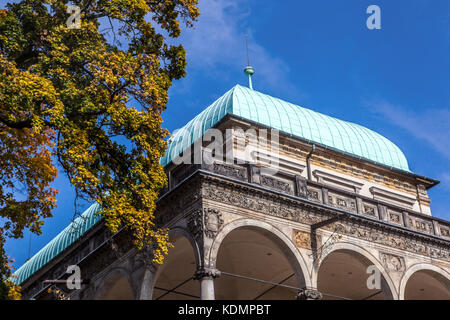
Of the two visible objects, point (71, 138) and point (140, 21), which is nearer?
point (71, 138)

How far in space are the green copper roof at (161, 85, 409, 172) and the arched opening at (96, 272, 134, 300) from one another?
19.2 feet

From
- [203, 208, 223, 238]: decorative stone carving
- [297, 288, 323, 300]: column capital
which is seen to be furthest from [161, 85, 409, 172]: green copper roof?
[297, 288, 323, 300]: column capital

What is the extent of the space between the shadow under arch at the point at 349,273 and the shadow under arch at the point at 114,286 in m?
6.54

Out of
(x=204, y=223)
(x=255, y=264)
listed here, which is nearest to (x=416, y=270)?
(x=255, y=264)

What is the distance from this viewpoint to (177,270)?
24.5 meters

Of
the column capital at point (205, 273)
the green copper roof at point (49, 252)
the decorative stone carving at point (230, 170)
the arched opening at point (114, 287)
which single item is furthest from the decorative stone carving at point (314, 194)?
the green copper roof at point (49, 252)

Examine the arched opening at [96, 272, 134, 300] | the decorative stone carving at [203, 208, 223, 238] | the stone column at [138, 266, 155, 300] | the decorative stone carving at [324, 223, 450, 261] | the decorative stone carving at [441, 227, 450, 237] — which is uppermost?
the decorative stone carving at [441, 227, 450, 237]

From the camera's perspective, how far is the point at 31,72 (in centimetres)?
1552

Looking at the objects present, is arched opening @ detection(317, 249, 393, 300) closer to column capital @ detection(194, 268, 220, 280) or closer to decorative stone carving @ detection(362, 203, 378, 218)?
decorative stone carving @ detection(362, 203, 378, 218)

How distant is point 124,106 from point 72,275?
10.8 metres

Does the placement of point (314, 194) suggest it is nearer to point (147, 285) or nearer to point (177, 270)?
point (177, 270)

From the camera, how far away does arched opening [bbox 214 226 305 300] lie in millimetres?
21031
